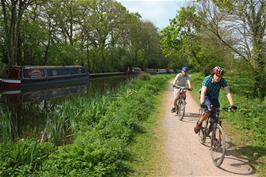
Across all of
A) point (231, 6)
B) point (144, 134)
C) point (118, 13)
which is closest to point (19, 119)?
point (144, 134)

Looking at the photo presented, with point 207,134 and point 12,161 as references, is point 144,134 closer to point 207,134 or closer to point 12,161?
point 207,134

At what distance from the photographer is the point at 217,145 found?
24.5ft

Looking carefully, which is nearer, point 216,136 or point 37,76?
point 216,136

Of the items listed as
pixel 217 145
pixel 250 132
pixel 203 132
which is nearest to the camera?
pixel 217 145

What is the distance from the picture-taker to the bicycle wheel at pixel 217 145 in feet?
23.1

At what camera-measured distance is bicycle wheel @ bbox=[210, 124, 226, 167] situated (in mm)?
7043

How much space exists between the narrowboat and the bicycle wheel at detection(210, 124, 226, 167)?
995 inches

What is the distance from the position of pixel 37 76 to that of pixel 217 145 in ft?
92.5

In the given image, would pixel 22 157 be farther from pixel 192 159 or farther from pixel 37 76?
pixel 37 76

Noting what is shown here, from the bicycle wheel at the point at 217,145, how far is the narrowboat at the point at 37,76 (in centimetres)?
2528

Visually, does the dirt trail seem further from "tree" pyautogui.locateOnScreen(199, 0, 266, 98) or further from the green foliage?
"tree" pyautogui.locateOnScreen(199, 0, 266, 98)

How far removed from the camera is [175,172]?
675cm

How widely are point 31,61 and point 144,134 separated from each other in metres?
34.7

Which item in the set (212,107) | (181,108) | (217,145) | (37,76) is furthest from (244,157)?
(37,76)
